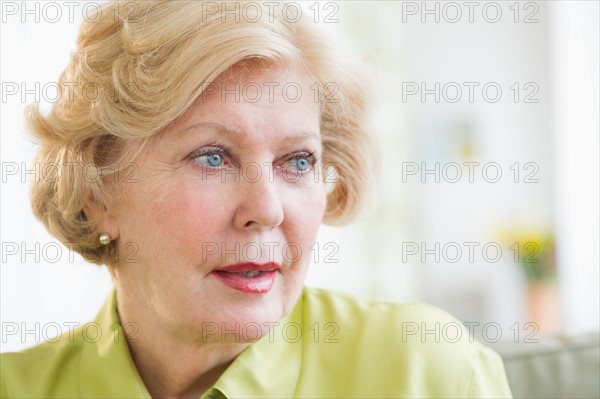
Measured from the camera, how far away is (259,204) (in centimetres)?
125

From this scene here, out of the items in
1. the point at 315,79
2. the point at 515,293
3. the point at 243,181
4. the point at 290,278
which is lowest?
the point at 515,293

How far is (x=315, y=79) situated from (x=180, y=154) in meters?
0.28

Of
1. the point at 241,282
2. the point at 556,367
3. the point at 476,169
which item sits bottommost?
the point at 556,367

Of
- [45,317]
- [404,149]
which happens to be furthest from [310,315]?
[404,149]

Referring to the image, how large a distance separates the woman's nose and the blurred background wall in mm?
2350

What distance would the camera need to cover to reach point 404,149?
4.40m

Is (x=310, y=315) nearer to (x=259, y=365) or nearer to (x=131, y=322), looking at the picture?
(x=259, y=365)

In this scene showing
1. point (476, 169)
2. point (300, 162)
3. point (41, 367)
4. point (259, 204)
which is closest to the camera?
point (259, 204)

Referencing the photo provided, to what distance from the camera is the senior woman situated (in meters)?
1.27

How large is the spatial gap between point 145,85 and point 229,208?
24 centimetres

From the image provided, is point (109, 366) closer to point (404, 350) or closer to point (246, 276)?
point (246, 276)

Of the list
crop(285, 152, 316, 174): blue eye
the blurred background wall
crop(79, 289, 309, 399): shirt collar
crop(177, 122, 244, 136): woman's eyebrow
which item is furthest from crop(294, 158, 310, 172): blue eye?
the blurred background wall

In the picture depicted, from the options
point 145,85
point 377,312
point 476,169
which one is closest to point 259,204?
point 145,85

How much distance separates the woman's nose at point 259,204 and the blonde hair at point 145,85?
16 centimetres
